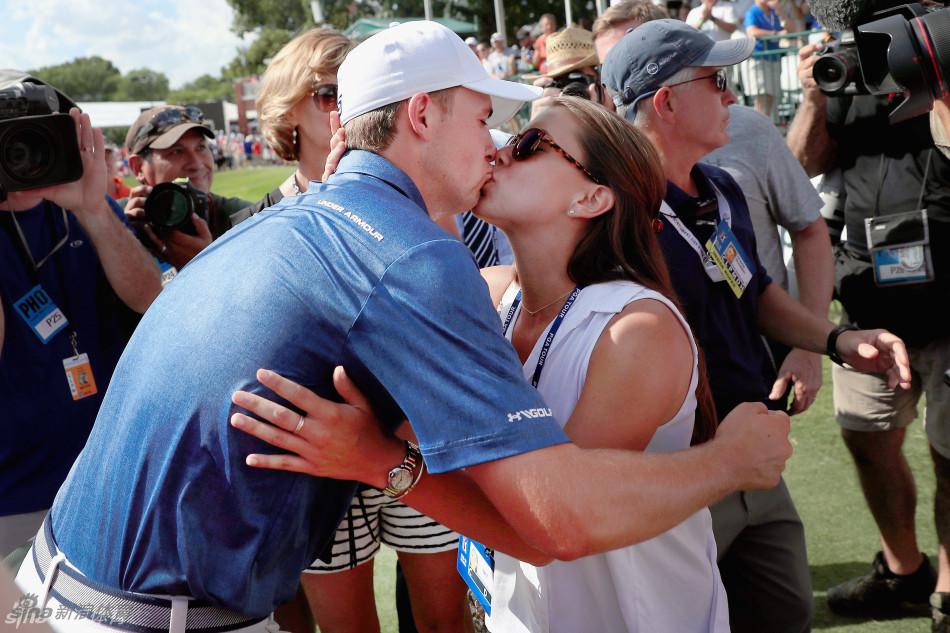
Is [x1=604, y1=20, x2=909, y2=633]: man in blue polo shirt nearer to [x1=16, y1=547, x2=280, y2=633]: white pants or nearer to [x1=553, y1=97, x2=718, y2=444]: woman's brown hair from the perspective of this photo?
[x1=553, y1=97, x2=718, y2=444]: woman's brown hair

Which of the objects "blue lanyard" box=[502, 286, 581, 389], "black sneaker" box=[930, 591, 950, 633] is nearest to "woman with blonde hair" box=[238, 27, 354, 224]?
"blue lanyard" box=[502, 286, 581, 389]

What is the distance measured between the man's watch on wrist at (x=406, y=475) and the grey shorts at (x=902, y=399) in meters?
2.66

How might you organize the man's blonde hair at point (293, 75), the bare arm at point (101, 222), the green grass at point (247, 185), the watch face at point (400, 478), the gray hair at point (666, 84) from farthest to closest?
1. the green grass at point (247, 185)
2. the man's blonde hair at point (293, 75)
3. the gray hair at point (666, 84)
4. the bare arm at point (101, 222)
5. the watch face at point (400, 478)

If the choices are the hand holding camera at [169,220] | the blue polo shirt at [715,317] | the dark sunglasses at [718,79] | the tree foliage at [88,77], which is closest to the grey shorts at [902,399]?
the blue polo shirt at [715,317]

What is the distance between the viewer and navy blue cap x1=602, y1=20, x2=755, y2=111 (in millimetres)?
3035

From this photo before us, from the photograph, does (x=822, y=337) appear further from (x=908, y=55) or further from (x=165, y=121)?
(x=165, y=121)

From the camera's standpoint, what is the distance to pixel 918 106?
8.95 ft

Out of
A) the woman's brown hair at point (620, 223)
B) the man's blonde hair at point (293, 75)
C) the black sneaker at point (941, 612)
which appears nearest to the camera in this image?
the woman's brown hair at point (620, 223)

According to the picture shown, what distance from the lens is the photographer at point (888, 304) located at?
362cm

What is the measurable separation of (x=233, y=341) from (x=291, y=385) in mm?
131

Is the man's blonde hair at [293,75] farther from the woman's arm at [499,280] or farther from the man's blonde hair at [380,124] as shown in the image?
the man's blonde hair at [380,124]

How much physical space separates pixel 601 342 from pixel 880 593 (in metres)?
2.50

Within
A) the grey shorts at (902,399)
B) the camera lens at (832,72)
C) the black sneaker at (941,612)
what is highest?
the camera lens at (832,72)

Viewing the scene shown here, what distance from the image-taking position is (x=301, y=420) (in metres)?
1.56
